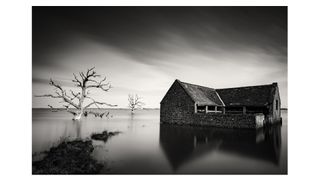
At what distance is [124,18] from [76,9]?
2.05m

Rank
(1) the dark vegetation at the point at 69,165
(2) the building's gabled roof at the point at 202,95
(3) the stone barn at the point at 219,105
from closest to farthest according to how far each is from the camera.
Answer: (1) the dark vegetation at the point at 69,165
(3) the stone barn at the point at 219,105
(2) the building's gabled roof at the point at 202,95

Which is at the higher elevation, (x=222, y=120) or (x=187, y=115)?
(x=187, y=115)

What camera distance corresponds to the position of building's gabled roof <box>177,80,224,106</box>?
20695 millimetres

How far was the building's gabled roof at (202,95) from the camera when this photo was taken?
20.7 metres

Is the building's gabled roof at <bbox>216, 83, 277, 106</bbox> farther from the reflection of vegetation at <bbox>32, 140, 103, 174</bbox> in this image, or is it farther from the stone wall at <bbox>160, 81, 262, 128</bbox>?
the reflection of vegetation at <bbox>32, 140, 103, 174</bbox>

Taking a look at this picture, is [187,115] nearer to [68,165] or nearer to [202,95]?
[202,95]

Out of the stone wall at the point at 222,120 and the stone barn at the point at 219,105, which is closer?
the stone wall at the point at 222,120

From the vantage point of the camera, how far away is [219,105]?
22.2m

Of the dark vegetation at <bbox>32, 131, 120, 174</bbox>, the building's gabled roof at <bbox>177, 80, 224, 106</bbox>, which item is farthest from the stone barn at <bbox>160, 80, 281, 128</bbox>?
the dark vegetation at <bbox>32, 131, 120, 174</bbox>

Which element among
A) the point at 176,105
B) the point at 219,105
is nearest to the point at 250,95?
the point at 219,105

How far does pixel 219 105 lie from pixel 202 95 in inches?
83.7

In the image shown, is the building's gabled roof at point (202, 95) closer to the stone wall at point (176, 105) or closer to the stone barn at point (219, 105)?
the stone barn at point (219, 105)

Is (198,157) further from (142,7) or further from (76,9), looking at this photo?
(76,9)

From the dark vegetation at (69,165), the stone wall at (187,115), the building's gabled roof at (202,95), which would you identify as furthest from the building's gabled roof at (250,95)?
the dark vegetation at (69,165)
